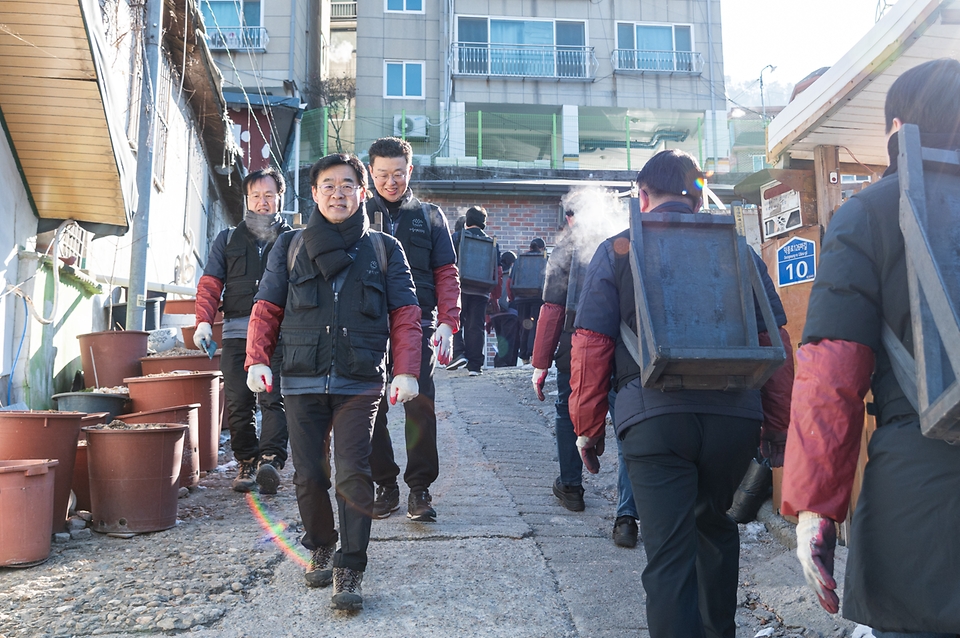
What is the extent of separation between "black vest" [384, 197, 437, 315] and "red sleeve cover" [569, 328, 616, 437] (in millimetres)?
2094

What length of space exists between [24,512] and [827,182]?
446cm

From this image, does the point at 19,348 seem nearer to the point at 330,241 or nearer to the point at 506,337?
the point at 330,241

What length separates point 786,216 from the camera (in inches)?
196

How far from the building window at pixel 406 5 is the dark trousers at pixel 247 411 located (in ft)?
72.8

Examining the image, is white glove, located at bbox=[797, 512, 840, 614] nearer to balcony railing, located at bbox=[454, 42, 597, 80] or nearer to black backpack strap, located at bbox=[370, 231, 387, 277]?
black backpack strap, located at bbox=[370, 231, 387, 277]

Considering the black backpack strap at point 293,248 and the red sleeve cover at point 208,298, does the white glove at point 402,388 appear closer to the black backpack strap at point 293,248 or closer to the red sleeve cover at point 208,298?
the black backpack strap at point 293,248

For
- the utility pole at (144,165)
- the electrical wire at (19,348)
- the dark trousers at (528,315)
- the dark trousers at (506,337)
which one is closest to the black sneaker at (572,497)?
the electrical wire at (19,348)

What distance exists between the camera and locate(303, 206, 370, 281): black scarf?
12.1 ft

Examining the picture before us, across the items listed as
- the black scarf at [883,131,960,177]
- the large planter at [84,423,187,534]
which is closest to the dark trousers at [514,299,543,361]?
the large planter at [84,423,187,534]

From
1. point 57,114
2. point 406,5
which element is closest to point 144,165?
point 57,114

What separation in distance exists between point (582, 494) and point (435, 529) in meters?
1.12

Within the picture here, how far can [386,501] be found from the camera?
4.91 metres

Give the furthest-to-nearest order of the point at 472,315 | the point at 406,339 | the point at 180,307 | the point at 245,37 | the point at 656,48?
the point at 656,48 < the point at 245,37 < the point at 472,315 < the point at 180,307 < the point at 406,339

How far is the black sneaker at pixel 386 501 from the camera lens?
4871mm
